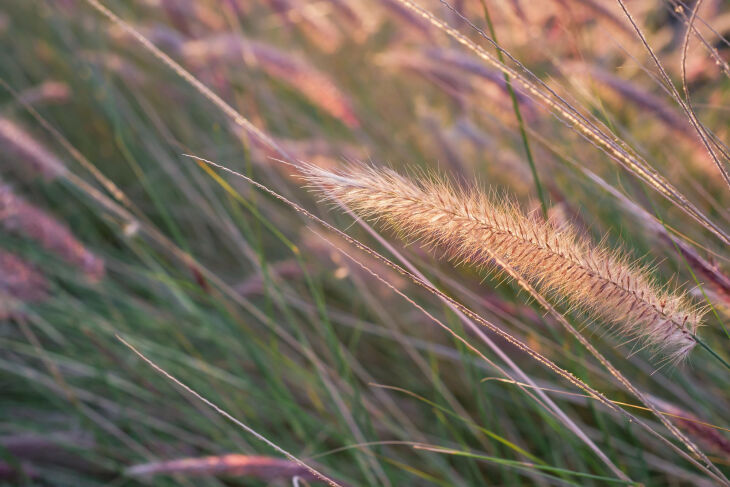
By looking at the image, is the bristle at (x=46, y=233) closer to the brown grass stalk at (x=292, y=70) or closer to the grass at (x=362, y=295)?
the grass at (x=362, y=295)

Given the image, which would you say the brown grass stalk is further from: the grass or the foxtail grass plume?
the foxtail grass plume

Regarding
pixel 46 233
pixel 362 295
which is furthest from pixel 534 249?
pixel 46 233

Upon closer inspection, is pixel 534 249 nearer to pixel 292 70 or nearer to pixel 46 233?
pixel 292 70

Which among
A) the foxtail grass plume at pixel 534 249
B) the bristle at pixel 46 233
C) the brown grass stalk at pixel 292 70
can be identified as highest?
the brown grass stalk at pixel 292 70

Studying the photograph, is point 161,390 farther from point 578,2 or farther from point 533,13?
point 533,13

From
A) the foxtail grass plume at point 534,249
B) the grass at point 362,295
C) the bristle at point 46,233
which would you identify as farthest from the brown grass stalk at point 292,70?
the foxtail grass plume at point 534,249

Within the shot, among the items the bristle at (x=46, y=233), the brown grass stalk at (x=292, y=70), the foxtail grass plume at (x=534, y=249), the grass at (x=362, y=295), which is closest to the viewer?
the foxtail grass plume at (x=534, y=249)

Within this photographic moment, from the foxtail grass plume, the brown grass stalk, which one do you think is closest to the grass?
the brown grass stalk

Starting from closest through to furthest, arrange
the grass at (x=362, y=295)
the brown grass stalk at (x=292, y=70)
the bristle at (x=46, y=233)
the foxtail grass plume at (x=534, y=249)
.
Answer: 1. the foxtail grass plume at (x=534, y=249)
2. the grass at (x=362, y=295)
3. the bristle at (x=46, y=233)
4. the brown grass stalk at (x=292, y=70)
